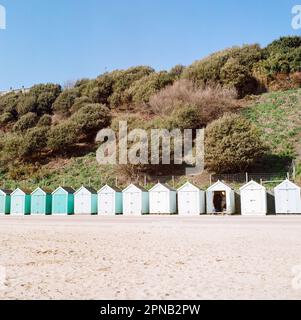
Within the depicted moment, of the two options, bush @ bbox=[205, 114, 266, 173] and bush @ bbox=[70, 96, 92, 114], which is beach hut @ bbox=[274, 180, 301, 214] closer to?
bush @ bbox=[205, 114, 266, 173]

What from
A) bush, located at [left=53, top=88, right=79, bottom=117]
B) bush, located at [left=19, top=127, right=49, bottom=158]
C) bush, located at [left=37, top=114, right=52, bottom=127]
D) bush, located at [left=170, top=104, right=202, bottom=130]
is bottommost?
bush, located at [left=19, top=127, right=49, bottom=158]

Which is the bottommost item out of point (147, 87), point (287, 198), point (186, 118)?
point (287, 198)

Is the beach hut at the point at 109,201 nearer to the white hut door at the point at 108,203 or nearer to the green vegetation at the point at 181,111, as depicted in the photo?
the white hut door at the point at 108,203

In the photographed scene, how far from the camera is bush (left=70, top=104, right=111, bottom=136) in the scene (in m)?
49.4

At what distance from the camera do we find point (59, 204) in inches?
1210

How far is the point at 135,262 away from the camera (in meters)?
8.74

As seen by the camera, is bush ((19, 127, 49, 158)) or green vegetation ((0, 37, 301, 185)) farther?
bush ((19, 127, 49, 158))

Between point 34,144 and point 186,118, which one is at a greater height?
point 186,118

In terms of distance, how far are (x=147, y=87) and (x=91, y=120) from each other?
11.4 metres

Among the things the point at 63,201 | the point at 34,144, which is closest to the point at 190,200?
the point at 63,201

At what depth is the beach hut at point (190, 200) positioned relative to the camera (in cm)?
2703

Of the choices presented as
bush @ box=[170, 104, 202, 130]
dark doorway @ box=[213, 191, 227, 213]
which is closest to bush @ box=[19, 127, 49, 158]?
bush @ box=[170, 104, 202, 130]

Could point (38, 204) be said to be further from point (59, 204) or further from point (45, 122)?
point (45, 122)
